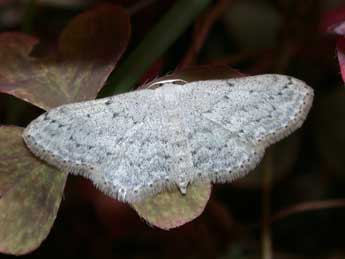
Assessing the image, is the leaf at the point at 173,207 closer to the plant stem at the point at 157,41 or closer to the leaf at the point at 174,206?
the leaf at the point at 174,206

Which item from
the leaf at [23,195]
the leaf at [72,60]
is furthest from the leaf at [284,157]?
the leaf at [23,195]

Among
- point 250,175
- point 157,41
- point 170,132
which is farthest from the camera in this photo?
point 250,175

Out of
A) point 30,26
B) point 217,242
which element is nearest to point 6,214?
point 30,26

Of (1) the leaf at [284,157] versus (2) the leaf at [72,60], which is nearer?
(2) the leaf at [72,60]

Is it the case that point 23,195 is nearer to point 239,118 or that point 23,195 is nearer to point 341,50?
point 239,118

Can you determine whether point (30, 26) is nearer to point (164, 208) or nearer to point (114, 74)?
point (114, 74)

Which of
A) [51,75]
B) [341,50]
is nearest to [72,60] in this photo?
[51,75]
